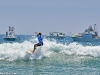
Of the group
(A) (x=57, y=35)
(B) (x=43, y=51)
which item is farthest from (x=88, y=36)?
(B) (x=43, y=51)

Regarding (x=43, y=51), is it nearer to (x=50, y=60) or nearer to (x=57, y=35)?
(x=50, y=60)

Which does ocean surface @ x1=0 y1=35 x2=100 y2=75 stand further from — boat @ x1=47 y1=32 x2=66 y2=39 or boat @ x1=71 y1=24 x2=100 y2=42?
boat @ x1=47 y1=32 x2=66 y2=39

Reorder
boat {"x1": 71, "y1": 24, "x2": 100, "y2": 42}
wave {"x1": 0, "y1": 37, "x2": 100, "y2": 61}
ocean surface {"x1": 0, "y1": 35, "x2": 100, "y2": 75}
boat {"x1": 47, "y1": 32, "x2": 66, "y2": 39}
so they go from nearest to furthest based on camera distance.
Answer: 1. ocean surface {"x1": 0, "y1": 35, "x2": 100, "y2": 75}
2. wave {"x1": 0, "y1": 37, "x2": 100, "y2": 61}
3. boat {"x1": 71, "y1": 24, "x2": 100, "y2": 42}
4. boat {"x1": 47, "y1": 32, "x2": 66, "y2": 39}

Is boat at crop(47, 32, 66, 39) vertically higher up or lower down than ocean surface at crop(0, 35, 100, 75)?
higher up

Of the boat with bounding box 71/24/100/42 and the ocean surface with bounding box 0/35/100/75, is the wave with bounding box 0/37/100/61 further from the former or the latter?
the boat with bounding box 71/24/100/42

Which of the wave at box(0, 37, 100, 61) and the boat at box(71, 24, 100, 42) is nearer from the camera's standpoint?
the wave at box(0, 37, 100, 61)

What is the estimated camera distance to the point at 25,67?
83.8 feet

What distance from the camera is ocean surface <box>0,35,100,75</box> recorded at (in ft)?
77.8

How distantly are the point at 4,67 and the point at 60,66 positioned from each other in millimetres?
4339

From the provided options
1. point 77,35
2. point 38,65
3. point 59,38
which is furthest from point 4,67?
point 59,38

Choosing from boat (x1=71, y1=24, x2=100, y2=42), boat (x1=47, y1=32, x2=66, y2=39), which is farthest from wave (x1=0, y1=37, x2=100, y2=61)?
boat (x1=47, y1=32, x2=66, y2=39)

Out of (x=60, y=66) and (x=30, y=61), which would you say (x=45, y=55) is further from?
(x=60, y=66)

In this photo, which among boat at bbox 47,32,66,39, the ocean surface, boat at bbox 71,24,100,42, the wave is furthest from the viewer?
boat at bbox 47,32,66,39

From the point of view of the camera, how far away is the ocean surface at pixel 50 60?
23719 millimetres
